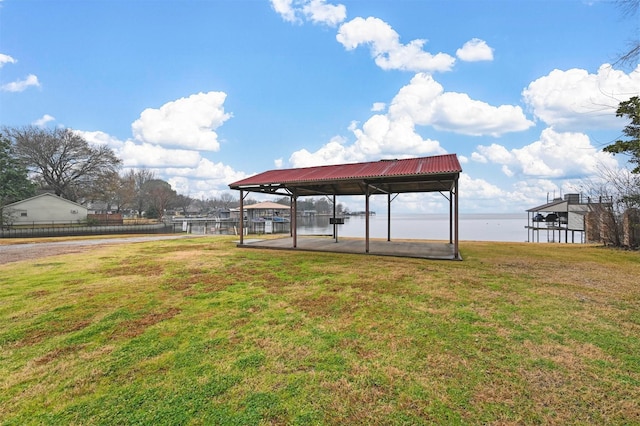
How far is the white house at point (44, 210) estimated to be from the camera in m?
26.3

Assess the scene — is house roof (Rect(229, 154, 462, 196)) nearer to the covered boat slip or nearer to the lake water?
the covered boat slip

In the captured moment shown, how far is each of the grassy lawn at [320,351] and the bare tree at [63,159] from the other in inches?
1338

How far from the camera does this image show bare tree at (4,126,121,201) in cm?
2936

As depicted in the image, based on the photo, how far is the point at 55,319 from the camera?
346cm

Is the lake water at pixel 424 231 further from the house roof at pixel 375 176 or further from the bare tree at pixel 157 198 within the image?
the bare tree at pixel 157 198

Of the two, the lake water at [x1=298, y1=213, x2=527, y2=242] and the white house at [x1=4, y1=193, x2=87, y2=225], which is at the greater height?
the white house at [x1=4, y1=193, x2=87, y2=225]

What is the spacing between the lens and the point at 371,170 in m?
9.35

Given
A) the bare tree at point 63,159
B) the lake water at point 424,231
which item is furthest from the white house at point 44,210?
the lake water at point 424,231

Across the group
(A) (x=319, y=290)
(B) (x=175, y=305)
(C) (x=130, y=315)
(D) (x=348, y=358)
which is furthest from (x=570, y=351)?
(C) (x=130, y=315)

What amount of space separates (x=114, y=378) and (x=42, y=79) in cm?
2677

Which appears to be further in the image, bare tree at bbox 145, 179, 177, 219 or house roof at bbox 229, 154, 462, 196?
bare tree at bbox 145, 179, 177, 219

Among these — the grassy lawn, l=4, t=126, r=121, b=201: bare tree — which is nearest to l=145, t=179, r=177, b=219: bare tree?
l=4, t=126, r=121, b=201: bare tree

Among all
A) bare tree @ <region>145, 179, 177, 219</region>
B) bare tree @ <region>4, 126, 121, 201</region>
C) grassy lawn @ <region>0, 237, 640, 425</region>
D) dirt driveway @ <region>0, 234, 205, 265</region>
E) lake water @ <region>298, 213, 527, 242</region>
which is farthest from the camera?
bare tree @ <region>145, 179, 177, 219</region>

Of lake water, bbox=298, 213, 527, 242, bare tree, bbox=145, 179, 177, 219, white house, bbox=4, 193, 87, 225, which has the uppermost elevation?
bare tree, bbox=145, 179, 177, 219
